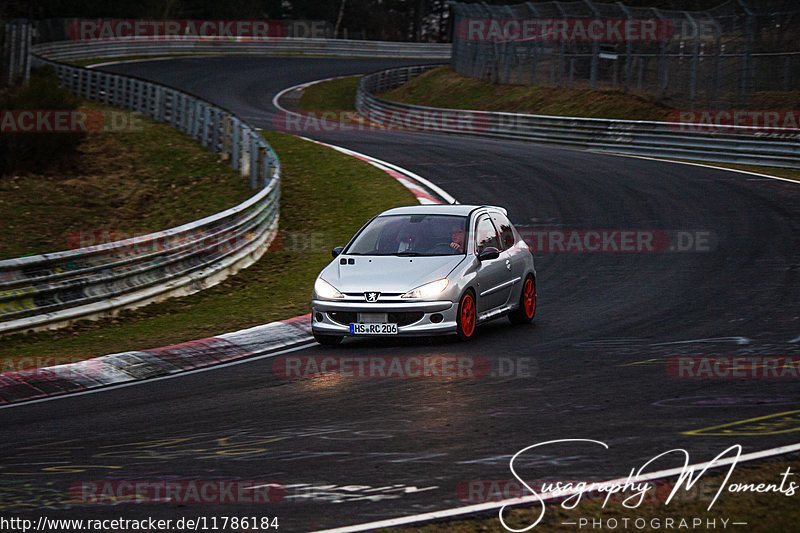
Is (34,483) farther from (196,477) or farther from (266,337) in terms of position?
(266,337)

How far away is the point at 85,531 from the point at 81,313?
8.49 m

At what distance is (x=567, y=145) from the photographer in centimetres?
3306

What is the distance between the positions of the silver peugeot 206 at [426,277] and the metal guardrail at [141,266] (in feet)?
12.3

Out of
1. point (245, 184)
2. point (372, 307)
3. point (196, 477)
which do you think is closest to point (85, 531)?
point (196, 477)

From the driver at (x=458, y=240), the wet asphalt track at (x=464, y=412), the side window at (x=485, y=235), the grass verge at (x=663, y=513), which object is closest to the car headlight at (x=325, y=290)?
the wet asphalt track at (x=464, y=412)

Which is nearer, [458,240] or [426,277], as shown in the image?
[426,277]

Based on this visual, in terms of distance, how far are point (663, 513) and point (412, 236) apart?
7.07m

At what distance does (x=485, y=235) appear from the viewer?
40.7 feet

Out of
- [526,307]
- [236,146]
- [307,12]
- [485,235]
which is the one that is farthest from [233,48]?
[526,307]

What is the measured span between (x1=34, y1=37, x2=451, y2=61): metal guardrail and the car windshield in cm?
5094

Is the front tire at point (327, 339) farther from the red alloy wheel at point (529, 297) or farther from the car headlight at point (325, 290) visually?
the red alloy wheel at point (529, 297)

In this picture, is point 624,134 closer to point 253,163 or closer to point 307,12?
point 253,163

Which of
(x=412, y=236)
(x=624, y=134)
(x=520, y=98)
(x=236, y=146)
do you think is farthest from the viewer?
(x=520, y=98)

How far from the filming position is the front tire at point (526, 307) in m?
12.4
